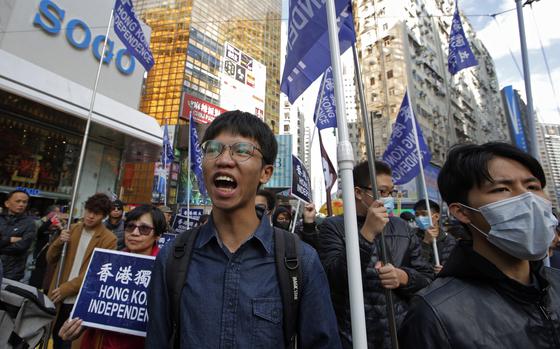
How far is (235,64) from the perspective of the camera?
5050cm

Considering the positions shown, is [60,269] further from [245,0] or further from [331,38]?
[245,0]

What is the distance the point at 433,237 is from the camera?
3736 mm

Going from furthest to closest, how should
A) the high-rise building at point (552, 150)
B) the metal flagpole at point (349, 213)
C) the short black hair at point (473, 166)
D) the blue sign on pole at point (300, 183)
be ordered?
the high-rise building at point (552, 150) < the blue sign on pole at point (300, 183) < the short black hair at point (473, 166) < the metal flagpole at point (349, 213)

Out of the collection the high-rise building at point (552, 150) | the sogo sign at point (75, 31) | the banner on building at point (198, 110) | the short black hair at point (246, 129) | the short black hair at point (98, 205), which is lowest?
the short black hair at point (98, 205)

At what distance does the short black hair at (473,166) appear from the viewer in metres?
1.36

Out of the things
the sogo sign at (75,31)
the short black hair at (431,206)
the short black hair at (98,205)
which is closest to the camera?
the short black hair at (98,205)

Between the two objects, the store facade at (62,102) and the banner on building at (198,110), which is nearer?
the store facade at (62,102)

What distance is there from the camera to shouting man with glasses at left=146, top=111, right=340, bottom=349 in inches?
49.7

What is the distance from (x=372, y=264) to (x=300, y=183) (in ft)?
7.78

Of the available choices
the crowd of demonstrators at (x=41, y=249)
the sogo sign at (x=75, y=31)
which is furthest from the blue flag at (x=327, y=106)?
the sogo sign at (x=75, y=31)

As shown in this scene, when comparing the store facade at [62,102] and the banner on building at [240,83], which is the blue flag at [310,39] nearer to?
the store facade at [62,102]

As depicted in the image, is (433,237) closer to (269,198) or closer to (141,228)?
(269,198)

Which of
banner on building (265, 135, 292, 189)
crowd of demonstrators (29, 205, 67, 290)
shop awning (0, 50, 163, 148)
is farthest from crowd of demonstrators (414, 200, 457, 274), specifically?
banner on building (265, 135, 292, 189)

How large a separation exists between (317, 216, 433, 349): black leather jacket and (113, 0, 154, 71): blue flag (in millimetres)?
4647
